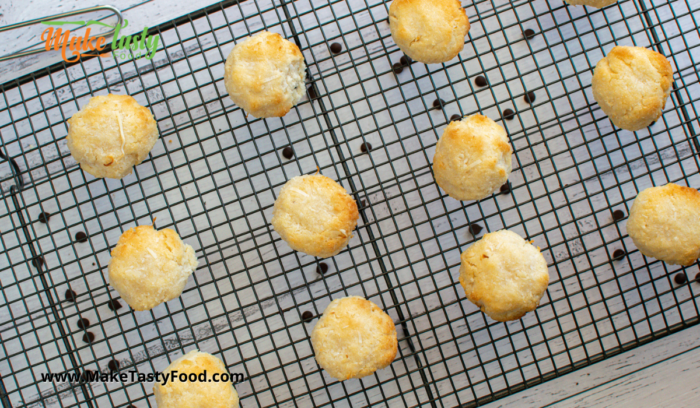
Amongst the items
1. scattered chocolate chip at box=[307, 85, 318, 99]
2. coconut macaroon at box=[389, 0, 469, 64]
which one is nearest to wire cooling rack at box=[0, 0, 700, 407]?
scattered chocolate chip at box=[307, 85, 318, 99]

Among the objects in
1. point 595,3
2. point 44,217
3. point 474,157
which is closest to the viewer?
point 474,157

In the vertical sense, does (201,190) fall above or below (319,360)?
above

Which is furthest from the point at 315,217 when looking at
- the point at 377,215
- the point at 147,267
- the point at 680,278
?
the point at 680,278

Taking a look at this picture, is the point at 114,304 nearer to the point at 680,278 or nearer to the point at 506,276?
the point at 506,276

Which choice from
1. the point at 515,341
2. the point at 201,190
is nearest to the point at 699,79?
the point at 515,341

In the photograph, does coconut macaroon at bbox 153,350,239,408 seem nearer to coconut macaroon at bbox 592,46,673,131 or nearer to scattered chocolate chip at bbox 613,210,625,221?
scattered chocolate chip at bbox 613,210,625,221

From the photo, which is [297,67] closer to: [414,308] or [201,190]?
[201,190]

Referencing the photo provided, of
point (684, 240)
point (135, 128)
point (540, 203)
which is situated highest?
point (135, 128)
